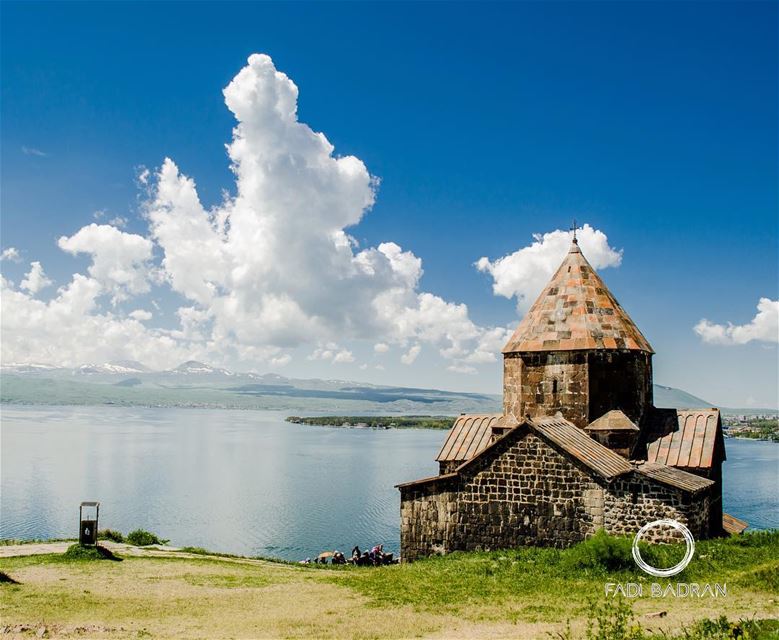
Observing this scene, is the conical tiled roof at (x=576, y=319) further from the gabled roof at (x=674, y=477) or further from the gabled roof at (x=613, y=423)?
Answer: the gabled roof at (x=674, y=477)

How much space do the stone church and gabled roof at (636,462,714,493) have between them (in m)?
0.03

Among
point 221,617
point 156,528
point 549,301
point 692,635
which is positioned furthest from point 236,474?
point 692,635

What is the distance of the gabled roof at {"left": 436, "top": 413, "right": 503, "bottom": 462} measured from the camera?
48.6 ft

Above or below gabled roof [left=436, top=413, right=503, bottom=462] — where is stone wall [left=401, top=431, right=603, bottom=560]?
below

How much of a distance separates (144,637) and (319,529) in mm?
21759

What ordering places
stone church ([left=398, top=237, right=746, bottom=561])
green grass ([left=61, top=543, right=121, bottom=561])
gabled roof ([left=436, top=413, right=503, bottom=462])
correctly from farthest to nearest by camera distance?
gabled roof ([left=436, top=413, right=503, bottom=462]) → green grass ([left=61, top=543, right=121, bottom=561]) → stone church ([left=398, top=237, right=746, bottom=561])

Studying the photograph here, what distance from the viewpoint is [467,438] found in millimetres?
15172

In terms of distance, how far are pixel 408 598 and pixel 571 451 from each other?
14.8ft

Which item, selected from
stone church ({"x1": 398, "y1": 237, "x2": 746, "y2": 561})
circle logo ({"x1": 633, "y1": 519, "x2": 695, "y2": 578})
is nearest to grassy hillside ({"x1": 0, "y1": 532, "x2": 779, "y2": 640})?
circle logo ({"x1": 633, "y1": 519, "x2": 695, "y2": 578})

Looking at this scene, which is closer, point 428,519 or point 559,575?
point 559,575

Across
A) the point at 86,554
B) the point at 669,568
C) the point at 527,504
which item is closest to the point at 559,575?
the point at 669,568

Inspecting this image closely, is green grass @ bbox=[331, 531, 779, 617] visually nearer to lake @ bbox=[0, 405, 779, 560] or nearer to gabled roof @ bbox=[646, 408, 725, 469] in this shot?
gabled roof @ bbox=[646, 408, 725, 469]

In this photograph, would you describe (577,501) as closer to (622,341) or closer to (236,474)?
(622,341)

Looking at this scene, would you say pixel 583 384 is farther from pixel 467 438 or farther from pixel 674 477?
pixel 467 438
